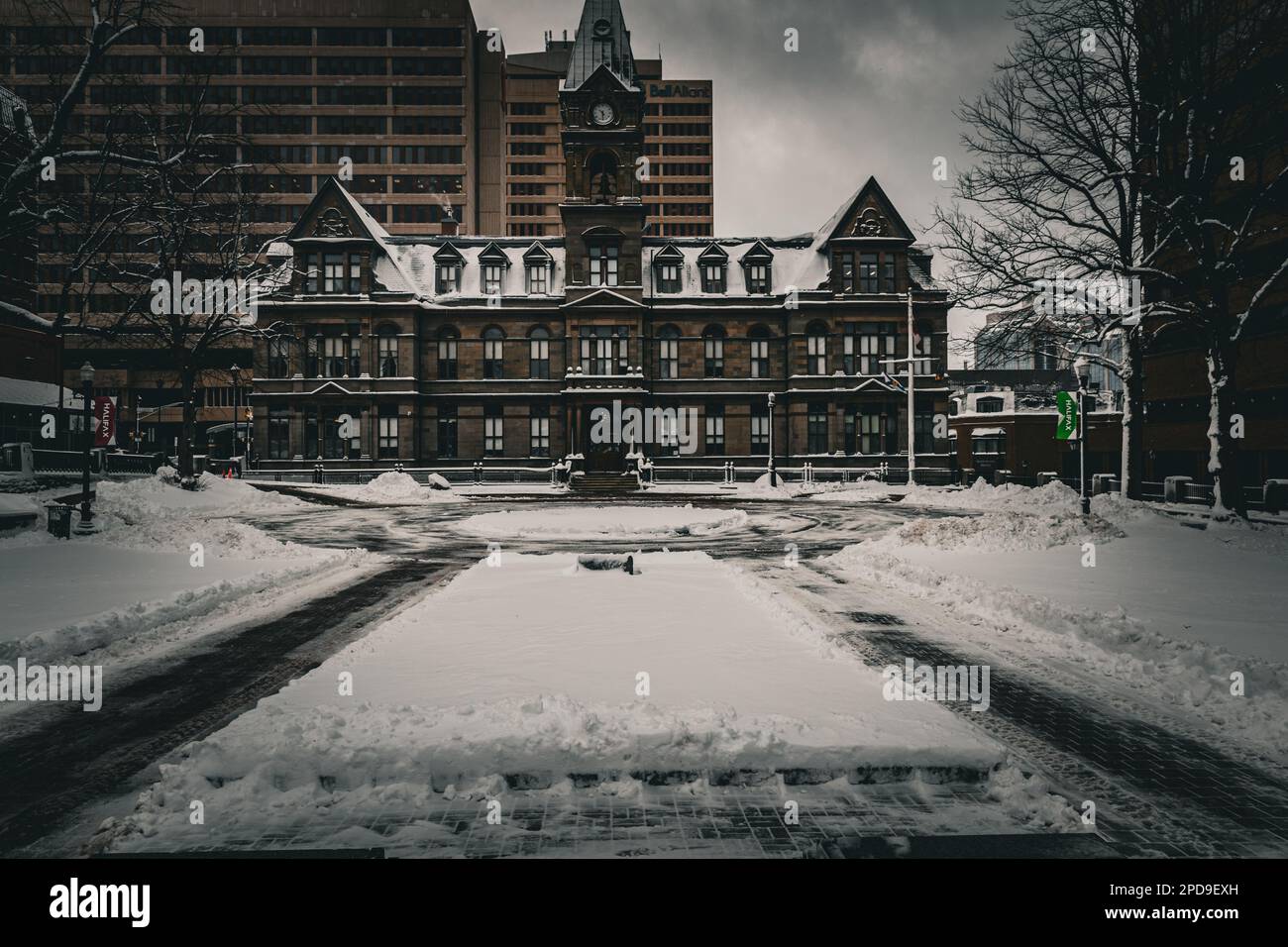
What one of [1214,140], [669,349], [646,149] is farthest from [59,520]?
[646,149]

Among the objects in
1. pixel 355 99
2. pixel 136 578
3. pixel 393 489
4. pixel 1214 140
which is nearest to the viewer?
pixel 136 578

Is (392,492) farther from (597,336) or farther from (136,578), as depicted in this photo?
(136,578)

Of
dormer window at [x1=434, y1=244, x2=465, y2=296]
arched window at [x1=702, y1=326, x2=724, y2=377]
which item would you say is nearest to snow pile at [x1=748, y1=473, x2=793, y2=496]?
arched window at [x1=702, y1=326, x2=724, y2=377]

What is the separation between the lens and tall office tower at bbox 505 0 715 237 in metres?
102

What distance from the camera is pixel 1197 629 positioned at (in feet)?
30.6

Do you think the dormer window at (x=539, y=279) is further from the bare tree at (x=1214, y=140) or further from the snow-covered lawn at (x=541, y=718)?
the snow-covered lawn at (x=541, y=718)

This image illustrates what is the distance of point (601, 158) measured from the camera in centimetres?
4794

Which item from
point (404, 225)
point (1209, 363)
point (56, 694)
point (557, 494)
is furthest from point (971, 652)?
point (404, 225)

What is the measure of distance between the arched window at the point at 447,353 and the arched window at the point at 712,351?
52.5 feet

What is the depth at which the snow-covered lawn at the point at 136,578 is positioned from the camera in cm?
940

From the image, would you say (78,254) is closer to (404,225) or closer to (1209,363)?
(1209,363)

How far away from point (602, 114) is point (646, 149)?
64.3 metres

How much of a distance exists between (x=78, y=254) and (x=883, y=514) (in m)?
24.3

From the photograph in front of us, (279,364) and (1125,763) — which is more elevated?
(279,364)
